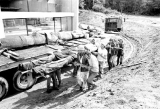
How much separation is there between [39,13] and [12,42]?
617cm

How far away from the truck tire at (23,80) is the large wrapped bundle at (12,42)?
1736 mm

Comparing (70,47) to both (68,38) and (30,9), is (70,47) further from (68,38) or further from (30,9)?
(30,9)

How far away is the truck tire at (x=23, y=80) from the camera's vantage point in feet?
18.9

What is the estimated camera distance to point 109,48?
25.8 ft

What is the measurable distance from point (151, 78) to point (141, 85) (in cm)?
82

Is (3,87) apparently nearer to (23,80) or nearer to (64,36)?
(23,80)

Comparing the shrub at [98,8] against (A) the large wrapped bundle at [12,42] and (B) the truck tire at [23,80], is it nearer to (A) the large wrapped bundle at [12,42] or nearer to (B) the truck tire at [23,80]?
(A) the large wrapped bundle at [12,42]

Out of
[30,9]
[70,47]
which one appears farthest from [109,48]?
[30,9]

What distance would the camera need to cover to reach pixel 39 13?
41.2 feet

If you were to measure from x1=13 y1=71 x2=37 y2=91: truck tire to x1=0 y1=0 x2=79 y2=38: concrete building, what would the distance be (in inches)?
205

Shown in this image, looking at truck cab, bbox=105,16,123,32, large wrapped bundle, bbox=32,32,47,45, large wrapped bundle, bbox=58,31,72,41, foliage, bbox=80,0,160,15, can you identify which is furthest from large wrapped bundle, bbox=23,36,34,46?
foliage, bbox=80,0,160,15

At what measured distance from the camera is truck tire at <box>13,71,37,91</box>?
5.76 m

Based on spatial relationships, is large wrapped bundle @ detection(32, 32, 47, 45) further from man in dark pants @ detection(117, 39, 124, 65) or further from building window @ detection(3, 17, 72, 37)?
man in dark pants @ detection(117, 39, 124, 65)

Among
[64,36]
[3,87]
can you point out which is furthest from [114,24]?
[3,87]
